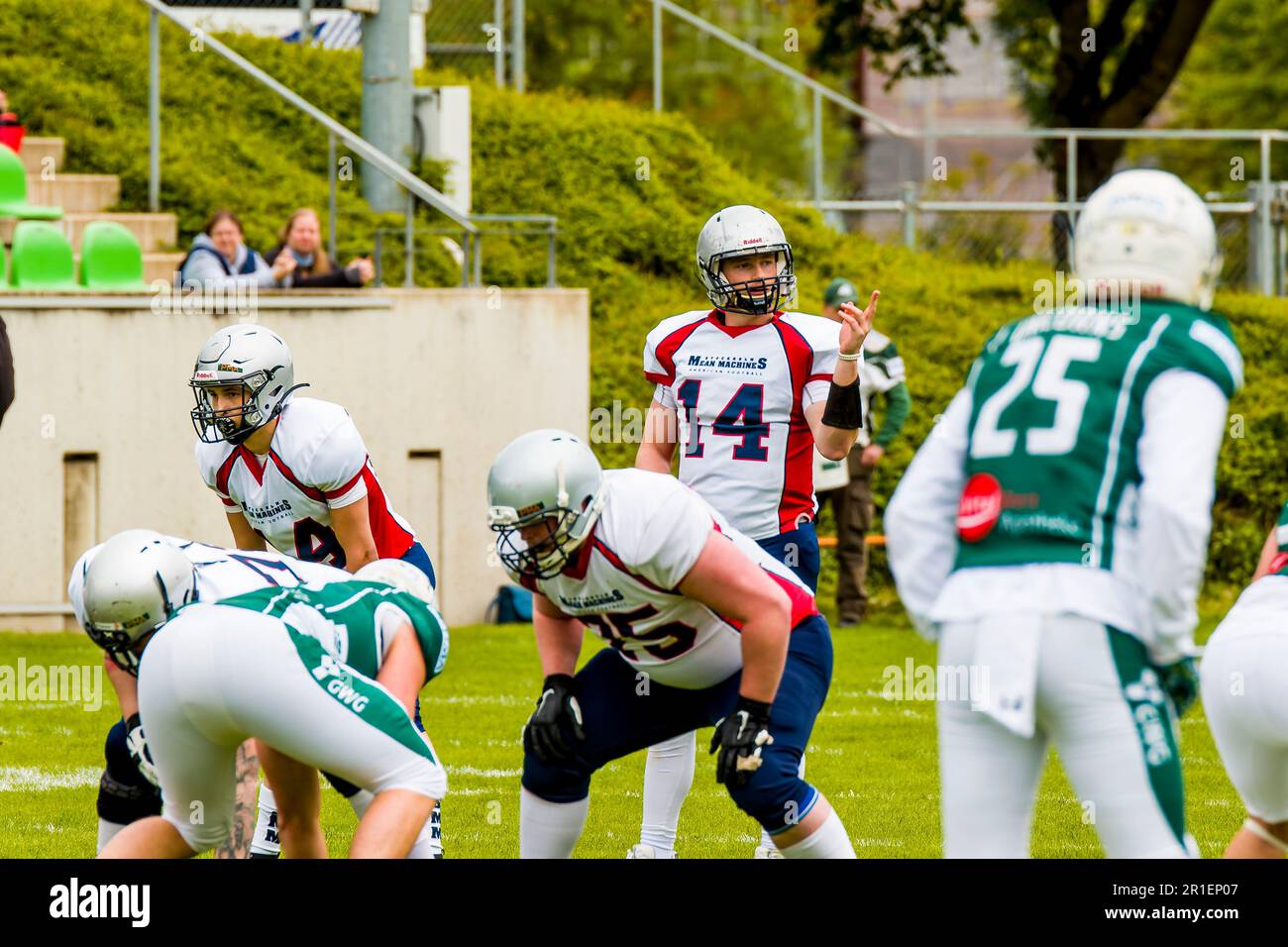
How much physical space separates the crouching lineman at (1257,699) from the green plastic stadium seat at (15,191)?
10.2m

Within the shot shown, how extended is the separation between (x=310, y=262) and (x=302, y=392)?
0.95 m

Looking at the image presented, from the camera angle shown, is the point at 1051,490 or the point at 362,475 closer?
the point at 1051,490

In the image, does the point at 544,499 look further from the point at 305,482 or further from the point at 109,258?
Result: the point at 109,258

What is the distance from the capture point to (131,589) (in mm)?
4895

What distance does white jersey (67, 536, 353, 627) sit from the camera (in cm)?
509

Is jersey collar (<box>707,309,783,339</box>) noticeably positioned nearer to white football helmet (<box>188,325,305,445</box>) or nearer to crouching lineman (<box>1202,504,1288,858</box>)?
white football helmet (<box>188,325,305,445</box>)

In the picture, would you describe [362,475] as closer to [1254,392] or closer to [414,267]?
[414,267]

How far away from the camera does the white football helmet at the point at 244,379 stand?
6.25 m

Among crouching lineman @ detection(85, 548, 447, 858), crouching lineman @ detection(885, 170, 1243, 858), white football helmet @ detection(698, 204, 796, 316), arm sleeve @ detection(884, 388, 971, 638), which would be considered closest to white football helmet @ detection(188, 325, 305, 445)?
crouching lineman @ detection(85, 548, 447, 858)

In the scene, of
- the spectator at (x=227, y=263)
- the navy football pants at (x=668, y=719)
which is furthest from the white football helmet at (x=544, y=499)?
the spectator at (x=227, y=263)

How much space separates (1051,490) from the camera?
13.3 feet

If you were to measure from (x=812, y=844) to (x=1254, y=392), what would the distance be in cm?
1192
